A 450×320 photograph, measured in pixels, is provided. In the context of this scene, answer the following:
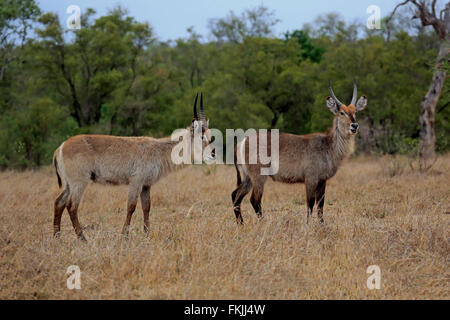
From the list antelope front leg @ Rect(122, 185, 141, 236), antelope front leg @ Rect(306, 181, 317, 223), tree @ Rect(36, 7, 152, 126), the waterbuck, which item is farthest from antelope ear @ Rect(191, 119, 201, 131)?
tree @ Rect(36, 7, 152, 126)

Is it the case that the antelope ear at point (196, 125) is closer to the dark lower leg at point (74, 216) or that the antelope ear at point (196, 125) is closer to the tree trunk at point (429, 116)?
the dark lower leg at point (74, 216)

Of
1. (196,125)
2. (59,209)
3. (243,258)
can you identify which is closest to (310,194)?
(196,125)

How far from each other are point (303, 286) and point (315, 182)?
9.15ft

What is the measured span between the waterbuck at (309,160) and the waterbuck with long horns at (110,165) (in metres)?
0.74

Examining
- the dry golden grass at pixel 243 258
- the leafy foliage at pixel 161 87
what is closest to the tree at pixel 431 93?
the leafy foliage at pixel 161 87

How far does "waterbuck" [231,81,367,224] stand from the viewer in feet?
22.3

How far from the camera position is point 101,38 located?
18.0 meters

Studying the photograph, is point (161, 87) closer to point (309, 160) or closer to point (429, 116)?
point (429, 116)

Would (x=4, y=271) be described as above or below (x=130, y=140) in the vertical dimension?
below

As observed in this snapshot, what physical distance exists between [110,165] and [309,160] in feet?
9.61

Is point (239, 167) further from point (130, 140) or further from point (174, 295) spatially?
point (174, 295)

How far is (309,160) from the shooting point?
682cm

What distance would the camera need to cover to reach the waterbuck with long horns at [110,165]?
20.9 feet
